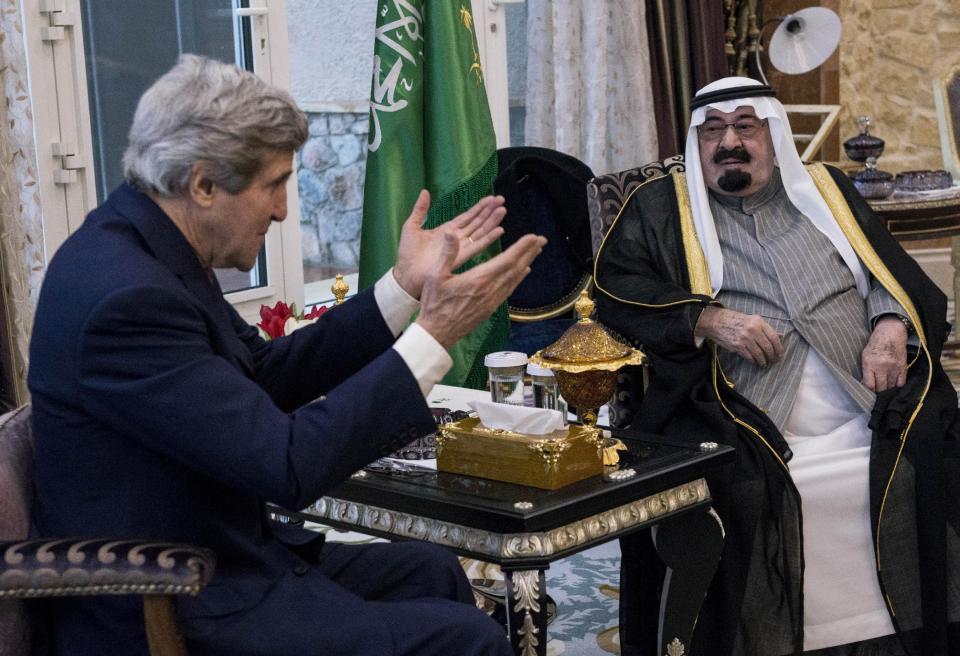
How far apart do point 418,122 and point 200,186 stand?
248 cm

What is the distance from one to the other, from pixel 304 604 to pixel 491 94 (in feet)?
12.7

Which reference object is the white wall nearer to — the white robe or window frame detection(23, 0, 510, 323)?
window frame detection(23, 0, 510, 323)

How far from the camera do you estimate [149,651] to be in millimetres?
1689

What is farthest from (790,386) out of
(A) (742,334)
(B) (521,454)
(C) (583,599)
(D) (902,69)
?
(D) (902,69)

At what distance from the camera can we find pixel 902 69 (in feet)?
24.2

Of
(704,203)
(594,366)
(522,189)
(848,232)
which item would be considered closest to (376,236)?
(522,189)

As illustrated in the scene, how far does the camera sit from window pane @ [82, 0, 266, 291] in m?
3.74

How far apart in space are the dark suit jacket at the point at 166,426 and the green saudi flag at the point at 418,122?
2.31m

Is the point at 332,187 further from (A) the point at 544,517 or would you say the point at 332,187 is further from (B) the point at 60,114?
(A) the point at 544,517

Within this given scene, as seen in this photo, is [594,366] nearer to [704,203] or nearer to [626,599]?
[626,599]

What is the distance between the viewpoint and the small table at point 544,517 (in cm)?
209

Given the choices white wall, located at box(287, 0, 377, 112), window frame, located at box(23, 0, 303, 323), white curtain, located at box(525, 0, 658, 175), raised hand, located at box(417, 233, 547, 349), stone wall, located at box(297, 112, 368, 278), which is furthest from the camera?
stone wall, located at box(297, 112, 368, 278)

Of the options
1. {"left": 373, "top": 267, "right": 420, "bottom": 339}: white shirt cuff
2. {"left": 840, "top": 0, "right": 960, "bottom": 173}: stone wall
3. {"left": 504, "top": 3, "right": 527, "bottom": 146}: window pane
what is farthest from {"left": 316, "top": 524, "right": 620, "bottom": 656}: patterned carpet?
{"left": 840, "top": 0, "right": 960, "bottom": 173}: stone wall

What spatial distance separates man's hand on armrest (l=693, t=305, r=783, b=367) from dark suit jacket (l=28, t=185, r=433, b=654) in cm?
142
